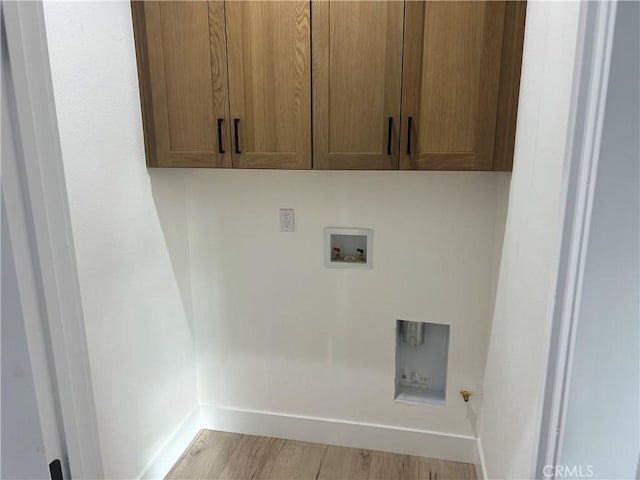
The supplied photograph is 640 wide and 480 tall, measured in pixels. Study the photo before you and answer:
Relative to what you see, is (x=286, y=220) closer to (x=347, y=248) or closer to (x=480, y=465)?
(x=347, y=248)

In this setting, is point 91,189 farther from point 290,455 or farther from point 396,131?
point 290,455

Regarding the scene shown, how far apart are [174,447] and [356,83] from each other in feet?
6.22

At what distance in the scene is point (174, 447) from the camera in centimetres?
207

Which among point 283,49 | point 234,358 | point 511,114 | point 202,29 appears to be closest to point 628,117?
point 511,114

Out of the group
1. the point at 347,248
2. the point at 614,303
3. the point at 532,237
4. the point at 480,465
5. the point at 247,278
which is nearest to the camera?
the point at 614,303

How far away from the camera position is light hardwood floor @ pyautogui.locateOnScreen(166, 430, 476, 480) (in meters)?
1.99

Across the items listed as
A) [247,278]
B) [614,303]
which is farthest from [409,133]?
[247,278]

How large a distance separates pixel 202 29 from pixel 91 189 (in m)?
0.74

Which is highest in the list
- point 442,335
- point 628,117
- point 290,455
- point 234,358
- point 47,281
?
point 628,117

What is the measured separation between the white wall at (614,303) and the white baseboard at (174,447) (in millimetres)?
1735

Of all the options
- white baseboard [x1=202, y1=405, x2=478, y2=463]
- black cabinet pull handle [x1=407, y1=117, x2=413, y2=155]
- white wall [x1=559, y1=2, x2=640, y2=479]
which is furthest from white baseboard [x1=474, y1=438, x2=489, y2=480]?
black cabinet pull handle [x1=407, y1=117, x2=413, y2=155]

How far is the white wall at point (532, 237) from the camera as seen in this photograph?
0.99 metres

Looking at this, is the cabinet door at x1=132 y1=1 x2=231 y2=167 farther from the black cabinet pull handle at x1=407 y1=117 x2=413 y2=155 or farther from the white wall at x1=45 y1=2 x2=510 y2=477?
the black cabinet pull handle at x1=407 y1=117 x2=413 y2=155

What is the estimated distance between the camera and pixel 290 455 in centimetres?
212
